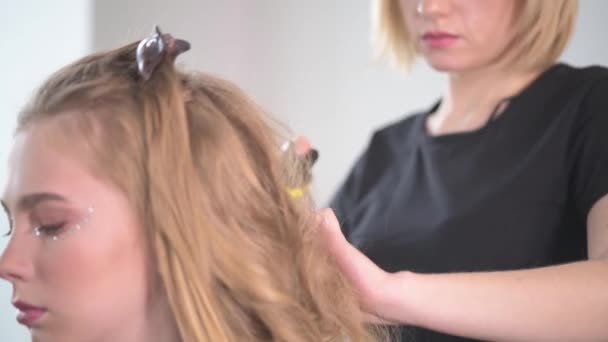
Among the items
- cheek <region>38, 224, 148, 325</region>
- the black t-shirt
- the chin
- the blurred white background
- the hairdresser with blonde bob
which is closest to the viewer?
cheek <region>38, 224, 148, 325</region>

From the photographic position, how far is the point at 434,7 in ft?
3.11

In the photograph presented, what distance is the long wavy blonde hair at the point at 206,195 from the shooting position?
24.1 inches

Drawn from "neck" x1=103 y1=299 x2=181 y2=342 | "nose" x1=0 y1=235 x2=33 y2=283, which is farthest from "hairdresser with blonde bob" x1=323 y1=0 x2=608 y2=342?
"nose" x1=0 y1=235 x2=33 y2=283

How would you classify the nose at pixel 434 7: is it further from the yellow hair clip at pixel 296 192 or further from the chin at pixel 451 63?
the yellow hair clip at pixel 296 192

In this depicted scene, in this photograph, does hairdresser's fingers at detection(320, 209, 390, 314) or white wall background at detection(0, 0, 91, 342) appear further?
white wall background at detection(0, 0, 91, 342)

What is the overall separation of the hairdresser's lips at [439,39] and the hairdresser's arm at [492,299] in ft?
1.17

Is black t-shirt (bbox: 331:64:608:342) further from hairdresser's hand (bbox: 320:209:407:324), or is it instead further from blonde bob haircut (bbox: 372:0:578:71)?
hairdresser's hand (bbox: 320:209:407:324)

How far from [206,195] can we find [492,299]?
288 millimetres

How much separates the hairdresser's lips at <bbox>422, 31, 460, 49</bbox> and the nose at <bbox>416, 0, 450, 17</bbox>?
0.08 feet

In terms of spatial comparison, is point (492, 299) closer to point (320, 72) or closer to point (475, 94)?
point (475, 94)

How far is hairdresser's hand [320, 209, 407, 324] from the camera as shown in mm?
675

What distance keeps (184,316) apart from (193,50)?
73cm

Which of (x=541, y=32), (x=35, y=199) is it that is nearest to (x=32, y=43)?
(x=35, y=199)

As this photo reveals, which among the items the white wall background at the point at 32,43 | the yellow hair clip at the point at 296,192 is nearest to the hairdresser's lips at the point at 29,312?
the yellow hair clip at the point at 296,192
